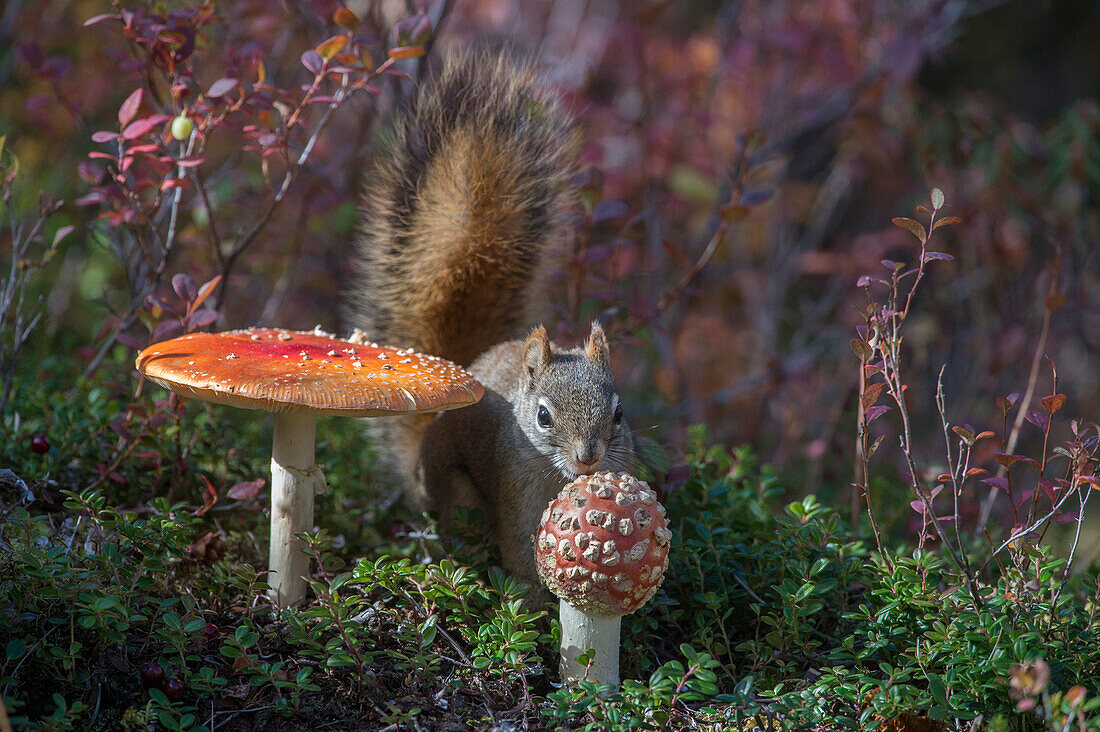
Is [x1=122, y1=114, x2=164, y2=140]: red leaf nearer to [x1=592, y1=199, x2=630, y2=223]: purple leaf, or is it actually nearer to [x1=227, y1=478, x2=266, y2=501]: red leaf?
[x1=227, y1=478, x2=266, y2=501]: red leaf

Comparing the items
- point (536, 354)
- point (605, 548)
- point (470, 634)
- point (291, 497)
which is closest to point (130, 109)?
point (291, 497)

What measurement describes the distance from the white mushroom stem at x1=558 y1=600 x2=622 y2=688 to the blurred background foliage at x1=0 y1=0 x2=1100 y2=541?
1.56 metres

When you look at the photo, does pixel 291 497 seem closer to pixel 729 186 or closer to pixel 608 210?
Answer: pixel 608 210

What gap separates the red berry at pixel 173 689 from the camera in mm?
2100

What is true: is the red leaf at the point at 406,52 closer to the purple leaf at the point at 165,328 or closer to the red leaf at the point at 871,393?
the purple leaf at the point at 165,328

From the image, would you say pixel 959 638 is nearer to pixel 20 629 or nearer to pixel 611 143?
pixel 20 629

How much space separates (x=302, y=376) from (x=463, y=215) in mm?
1179

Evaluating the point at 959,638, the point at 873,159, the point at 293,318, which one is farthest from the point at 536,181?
the point at 873,159

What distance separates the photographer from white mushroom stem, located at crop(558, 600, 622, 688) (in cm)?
226

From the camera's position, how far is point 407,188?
3.21 m

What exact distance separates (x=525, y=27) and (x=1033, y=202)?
3.57 meters

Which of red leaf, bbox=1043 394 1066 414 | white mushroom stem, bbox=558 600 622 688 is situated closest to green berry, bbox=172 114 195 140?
white mushroom stem, bbox=558 600 622 688

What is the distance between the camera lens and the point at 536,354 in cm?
282

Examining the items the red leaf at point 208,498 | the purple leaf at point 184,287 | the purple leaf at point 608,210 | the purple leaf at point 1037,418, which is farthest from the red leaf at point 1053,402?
the purple leaf at point 184,287
